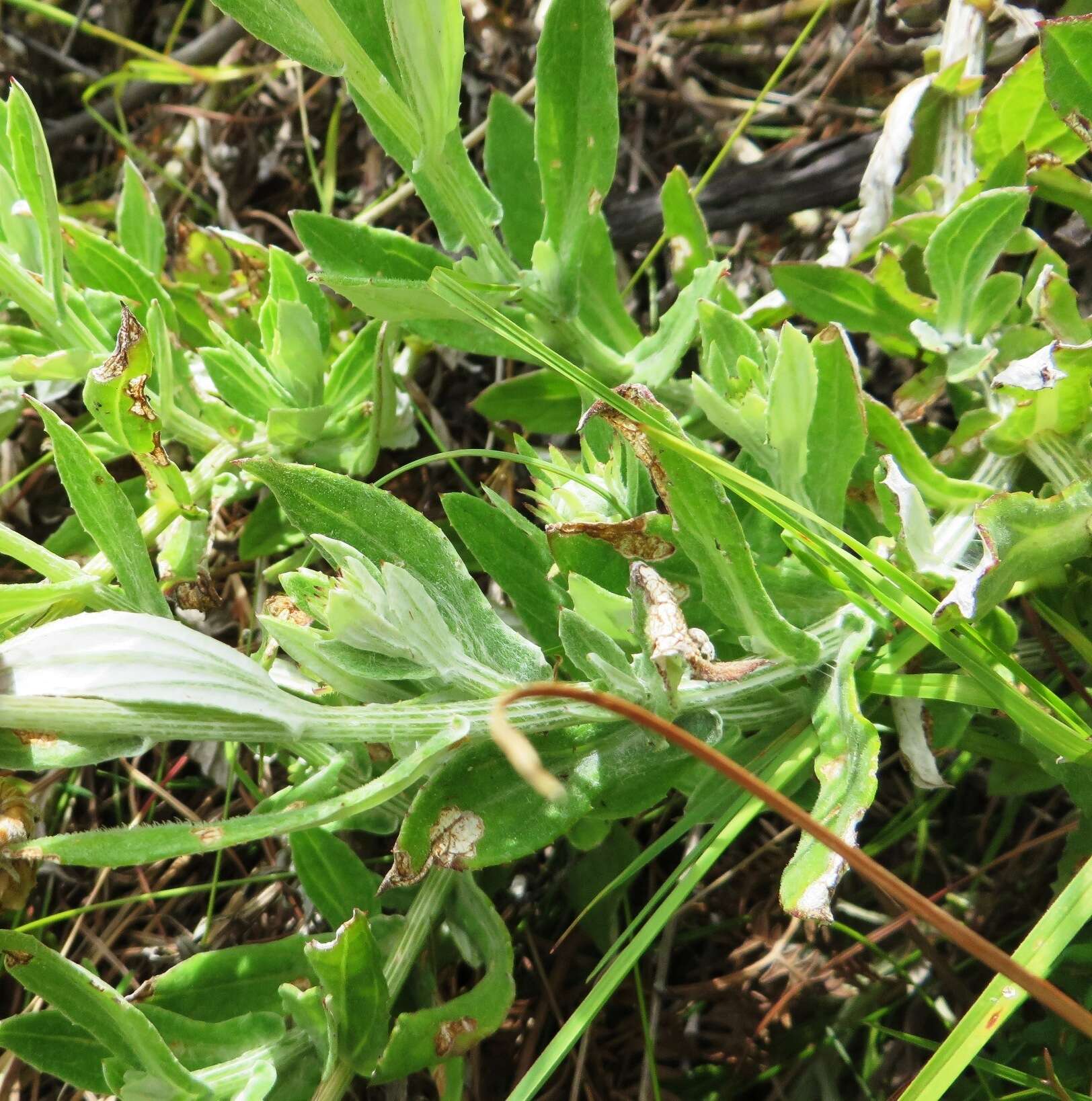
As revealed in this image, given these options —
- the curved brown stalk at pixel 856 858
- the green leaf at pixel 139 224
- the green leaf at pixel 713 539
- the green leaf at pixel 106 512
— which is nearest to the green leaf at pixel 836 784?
the green leaf at pixel 713 539

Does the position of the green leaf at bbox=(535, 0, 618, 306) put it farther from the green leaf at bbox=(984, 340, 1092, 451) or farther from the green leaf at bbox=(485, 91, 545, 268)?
the green leaf at bbox=(984, 340, 1092, 451)

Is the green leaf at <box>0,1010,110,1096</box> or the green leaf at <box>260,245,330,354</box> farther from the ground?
the green leaf at <box>260,245,330,354</box>

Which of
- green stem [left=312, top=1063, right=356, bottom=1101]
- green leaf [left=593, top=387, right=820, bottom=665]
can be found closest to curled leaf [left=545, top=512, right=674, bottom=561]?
green leaf [left=593, top=387, right=820, bottom=665]

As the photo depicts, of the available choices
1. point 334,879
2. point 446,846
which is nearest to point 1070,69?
point 446,846

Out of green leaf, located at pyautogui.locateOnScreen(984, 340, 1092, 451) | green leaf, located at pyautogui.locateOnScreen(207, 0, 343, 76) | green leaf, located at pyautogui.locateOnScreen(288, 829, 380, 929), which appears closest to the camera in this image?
green leaf, located at pyautogui.locateOnScreen(207, 0, 343, 76)

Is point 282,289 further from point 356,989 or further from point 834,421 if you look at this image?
point 356,989

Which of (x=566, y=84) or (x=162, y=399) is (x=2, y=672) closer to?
(x=162, y=399)

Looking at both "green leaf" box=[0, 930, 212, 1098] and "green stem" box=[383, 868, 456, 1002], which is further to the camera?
"green stem" box=[383, 868, 456, 1002]
